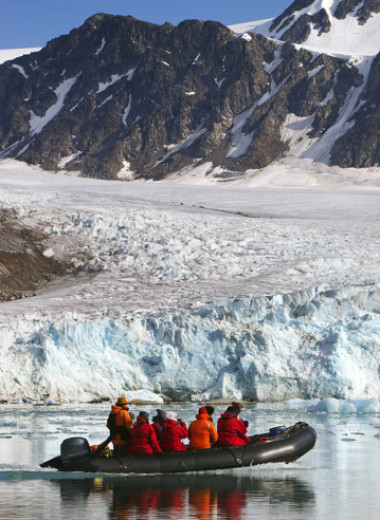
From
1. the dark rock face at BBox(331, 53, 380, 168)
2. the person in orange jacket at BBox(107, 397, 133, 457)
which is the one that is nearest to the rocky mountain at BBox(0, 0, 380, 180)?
the dark rock face at BBox(331, 53, 380, 168)

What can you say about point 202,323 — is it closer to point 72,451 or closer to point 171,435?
point 171,435

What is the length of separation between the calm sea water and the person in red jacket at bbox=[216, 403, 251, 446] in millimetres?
529

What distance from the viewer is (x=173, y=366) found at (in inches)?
1017

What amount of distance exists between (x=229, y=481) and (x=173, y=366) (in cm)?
1155

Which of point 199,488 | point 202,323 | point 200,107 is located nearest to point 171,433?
point 199,488

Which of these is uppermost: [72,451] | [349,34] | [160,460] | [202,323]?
[349,34]

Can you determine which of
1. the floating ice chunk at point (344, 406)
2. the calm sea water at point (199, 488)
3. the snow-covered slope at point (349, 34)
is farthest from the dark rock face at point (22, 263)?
the snow-covered slope at point (349, 34)

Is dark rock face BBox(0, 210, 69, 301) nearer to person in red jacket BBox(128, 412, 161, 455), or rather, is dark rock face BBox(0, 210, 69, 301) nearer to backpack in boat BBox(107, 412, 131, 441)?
backpack in boat BBox(107, 412, 131, 441)

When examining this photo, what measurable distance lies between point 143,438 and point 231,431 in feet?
5.17

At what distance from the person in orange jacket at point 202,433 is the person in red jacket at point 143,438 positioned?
0.66m

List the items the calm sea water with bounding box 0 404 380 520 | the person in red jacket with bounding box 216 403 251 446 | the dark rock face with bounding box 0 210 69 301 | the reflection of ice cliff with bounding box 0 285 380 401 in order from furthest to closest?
1. the dark rock face with bounding box 0 210 69 301
2. the reflection of ice cliff with bounding box 0 285 380 401
3. the person in red jacket with bounding box 216 403 251 446
4. the calm sea water with bounding box 0 404 380 520

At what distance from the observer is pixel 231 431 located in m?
14.8

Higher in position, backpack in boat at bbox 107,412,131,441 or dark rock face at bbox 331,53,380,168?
dark rock face at bbox 331,53,380,168

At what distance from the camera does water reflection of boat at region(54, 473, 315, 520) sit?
11.5m
